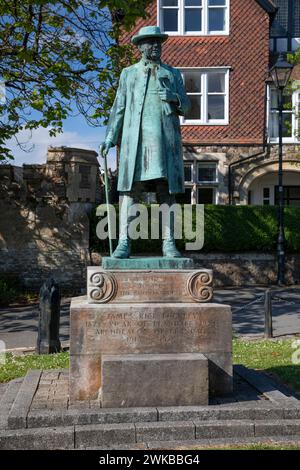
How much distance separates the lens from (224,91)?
85.1 feet

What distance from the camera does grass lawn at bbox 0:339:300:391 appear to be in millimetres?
8562

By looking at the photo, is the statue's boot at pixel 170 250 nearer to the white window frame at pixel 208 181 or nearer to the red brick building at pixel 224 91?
the red brick building at pixel 224 91

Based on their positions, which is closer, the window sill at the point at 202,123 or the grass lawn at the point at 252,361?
the grass lawn at the point at 252,361

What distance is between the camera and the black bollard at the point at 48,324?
1016 centimetres

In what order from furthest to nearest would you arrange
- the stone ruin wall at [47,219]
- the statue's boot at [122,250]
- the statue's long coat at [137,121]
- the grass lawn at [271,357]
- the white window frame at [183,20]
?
the white window frame at [183,20], the stone ruin wall at [47,219], the grass lawn at [271,357], the statue's long coat at [137,121], the statue's boot at [122,250]

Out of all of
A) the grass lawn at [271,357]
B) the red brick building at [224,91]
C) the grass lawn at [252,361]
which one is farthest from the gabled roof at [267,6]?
the grass lawn at [252,361]

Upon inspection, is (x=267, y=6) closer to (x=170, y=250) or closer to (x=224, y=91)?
(x=224, y=91)

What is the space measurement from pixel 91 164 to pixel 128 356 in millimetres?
12489

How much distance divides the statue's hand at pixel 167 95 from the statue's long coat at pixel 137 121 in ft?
0.25

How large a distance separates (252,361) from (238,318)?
14.5 ft

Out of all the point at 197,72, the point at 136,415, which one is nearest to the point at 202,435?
the point at 136,415

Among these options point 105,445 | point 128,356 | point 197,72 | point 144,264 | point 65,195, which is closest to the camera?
point 105,445

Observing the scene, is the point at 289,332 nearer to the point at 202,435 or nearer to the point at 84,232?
the point at 202,435

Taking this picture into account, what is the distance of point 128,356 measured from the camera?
20.2 feet
